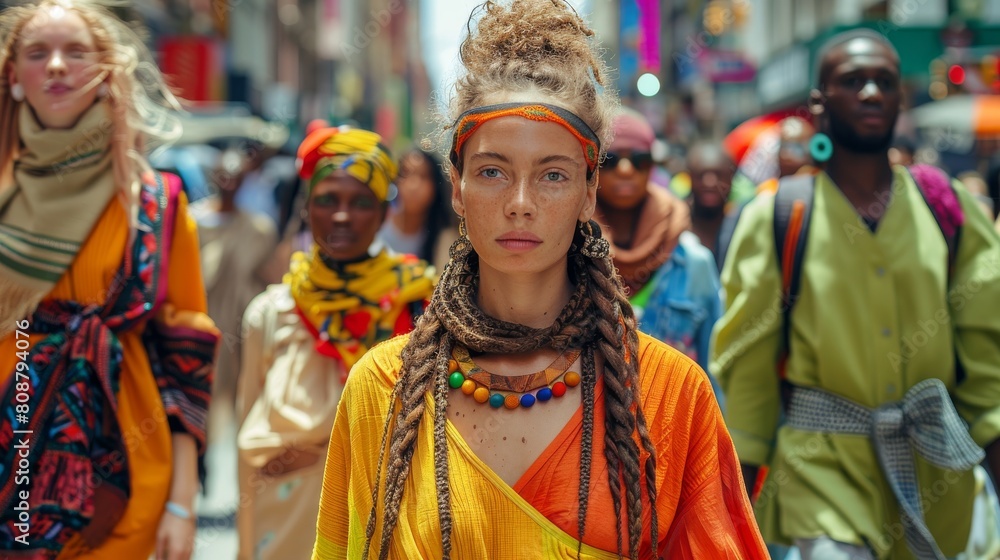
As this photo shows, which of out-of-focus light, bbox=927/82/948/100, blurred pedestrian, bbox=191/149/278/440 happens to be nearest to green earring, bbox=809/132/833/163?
blurred pedestrian, bbox=191/149/278/440

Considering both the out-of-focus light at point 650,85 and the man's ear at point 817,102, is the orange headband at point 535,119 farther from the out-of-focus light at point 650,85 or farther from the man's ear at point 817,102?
the out-of-focus light at point 650,85

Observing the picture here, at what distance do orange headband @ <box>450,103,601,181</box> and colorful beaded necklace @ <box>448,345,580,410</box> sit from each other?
407 mm

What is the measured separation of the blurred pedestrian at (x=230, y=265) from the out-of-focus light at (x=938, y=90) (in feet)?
42.1

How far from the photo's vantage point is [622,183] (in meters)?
5.80

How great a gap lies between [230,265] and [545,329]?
618 centimetres

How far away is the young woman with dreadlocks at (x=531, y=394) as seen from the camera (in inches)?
91.4

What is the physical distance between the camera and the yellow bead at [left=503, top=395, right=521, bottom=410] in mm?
2404

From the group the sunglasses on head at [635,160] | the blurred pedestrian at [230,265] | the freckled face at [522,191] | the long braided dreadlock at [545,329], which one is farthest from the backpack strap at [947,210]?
the blurred pedestrian at [230,265]

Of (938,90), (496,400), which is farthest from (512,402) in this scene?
(938,90)

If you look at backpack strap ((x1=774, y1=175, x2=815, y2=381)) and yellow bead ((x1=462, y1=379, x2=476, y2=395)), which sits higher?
yellow bead ((x1=462, y1=379, x2=476, y2=395))

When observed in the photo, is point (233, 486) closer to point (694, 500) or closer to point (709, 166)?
point (709, 166)

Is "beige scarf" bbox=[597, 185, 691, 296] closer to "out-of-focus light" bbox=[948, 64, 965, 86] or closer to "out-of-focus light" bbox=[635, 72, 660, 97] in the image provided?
"out-of-focus light" bbox=[635, 72, 660, 97]

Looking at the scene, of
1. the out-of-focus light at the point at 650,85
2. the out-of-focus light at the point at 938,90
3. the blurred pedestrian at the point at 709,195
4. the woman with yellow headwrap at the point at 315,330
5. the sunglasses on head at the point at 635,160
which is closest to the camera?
the woman with yellow headwrap at the point at 315,330

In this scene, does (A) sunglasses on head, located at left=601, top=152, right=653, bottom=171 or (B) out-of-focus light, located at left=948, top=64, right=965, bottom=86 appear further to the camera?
(B) out-of-focus light, located at left=948, top=64, right=965, bottom=86
